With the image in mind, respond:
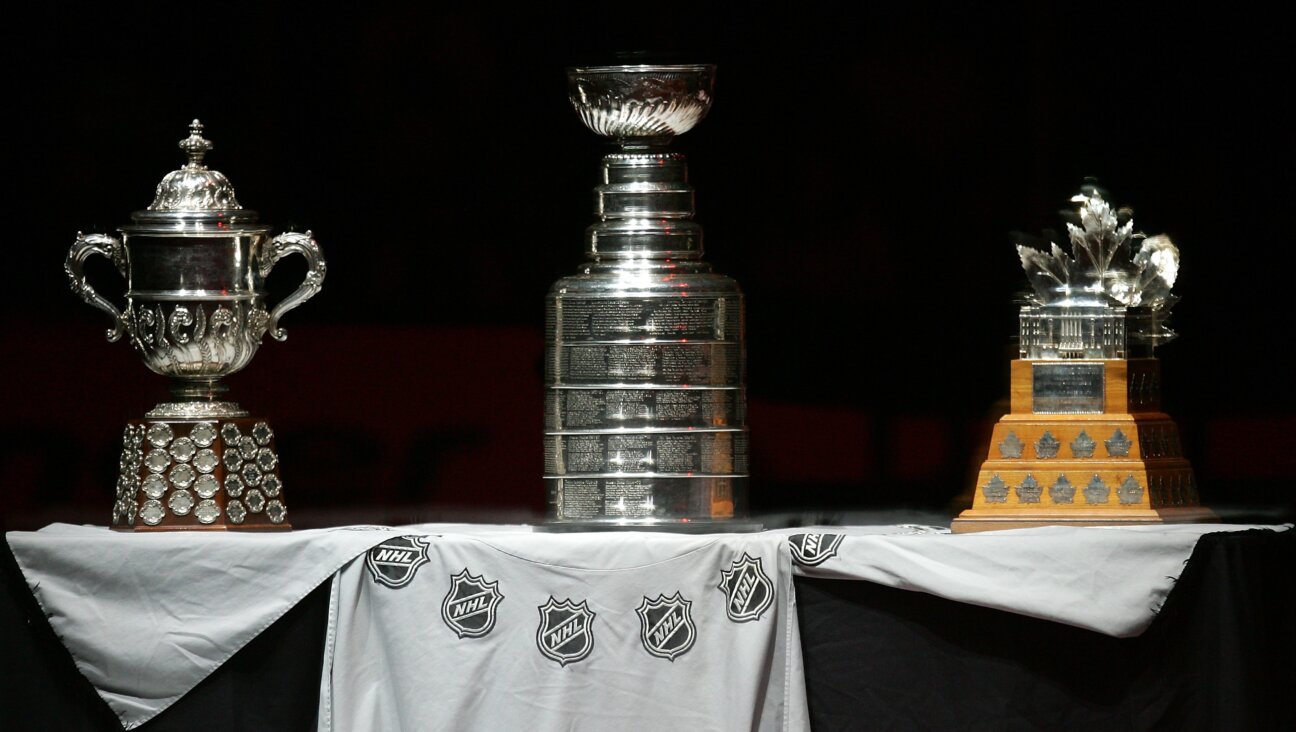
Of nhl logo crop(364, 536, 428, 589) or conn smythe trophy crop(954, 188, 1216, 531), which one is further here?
conn smythe trophy crop(954, 188, 1216, 531)

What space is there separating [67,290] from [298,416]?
43cm

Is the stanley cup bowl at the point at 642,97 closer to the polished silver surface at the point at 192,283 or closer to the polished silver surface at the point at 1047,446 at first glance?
the polished silver surface at the point at 192,283

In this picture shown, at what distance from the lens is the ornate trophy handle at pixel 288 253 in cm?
323

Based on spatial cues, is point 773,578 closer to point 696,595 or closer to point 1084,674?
point 696,595

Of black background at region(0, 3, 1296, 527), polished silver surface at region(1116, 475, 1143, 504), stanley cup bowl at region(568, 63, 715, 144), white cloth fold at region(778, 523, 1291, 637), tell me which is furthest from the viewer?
black background at region(0, 3, 1296, 527)

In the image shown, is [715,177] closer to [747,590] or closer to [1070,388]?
[1070,388]

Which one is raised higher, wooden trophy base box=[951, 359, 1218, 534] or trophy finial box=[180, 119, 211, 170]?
trophy finial box=[180, 119, 211, 170]

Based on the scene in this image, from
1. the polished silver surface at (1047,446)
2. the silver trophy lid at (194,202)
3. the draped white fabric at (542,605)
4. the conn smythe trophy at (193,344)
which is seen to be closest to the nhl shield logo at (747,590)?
the draped white fabric at (542,605)

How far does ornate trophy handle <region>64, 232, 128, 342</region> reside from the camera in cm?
320

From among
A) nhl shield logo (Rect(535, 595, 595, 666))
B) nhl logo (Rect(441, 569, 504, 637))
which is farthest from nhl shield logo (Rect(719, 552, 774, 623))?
nhl logo (Rect(441, 569, 504, 637))

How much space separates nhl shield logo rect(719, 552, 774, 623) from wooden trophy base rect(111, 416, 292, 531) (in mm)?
711

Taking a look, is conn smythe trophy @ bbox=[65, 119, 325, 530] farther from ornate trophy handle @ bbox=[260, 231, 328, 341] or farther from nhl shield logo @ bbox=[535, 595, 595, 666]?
nhl shield logo @ bbox=[535, 595, 595, 666]

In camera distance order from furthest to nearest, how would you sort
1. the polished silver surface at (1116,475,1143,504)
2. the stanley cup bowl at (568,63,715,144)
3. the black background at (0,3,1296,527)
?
1. the black background at (0,3,1296,527)
2. the stanley cup bowl at (568,63,715,144)
3. the polished silver surface at (1116,475,1143,504)

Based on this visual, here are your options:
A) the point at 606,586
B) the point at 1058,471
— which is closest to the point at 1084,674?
the point at 1058,471
